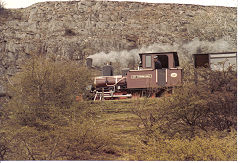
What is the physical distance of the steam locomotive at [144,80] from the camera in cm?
3288

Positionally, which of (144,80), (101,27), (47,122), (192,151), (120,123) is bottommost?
(192,151)

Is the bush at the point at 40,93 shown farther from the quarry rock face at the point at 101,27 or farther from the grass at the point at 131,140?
the quarry rock face at the point at 101,27

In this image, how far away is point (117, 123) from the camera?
29.5m

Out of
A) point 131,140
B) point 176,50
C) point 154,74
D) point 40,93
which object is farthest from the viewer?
point 176,50

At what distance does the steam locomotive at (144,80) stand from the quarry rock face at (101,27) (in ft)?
92.4

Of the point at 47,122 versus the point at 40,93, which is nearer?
the point at 47,122

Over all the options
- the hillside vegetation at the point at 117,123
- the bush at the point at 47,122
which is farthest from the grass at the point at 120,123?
the bush at the point at 47,122

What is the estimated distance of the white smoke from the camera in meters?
62.6

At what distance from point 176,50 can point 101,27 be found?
49.3 feet

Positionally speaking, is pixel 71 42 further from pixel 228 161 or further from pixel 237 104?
pixel 228 161

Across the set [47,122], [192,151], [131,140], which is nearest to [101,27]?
[47,122]

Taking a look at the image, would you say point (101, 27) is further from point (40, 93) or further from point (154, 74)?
point (40, 93)

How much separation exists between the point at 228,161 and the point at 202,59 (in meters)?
14.3

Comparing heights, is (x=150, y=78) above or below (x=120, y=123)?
above
